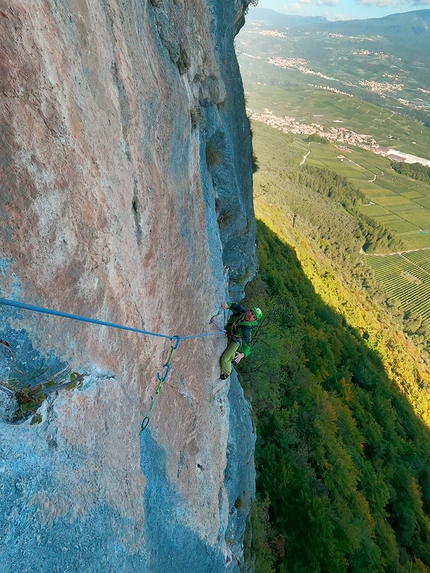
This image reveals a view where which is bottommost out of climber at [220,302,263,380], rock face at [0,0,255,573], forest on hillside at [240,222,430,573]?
forest on hillside at [240,222,430,573]

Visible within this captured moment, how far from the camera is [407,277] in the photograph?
7488 cm

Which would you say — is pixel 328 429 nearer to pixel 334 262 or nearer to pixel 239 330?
pixel 239 330

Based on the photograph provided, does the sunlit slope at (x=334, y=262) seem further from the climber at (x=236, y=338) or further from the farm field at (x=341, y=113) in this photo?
the farm field at (x=341, y=113)

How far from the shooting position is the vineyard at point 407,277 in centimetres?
6812

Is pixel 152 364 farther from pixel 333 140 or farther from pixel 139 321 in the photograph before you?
pixel 333 140

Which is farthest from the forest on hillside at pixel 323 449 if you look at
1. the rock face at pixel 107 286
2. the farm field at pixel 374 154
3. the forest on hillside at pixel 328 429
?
the farm field at pixel 374 154

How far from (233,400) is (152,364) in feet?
17.4

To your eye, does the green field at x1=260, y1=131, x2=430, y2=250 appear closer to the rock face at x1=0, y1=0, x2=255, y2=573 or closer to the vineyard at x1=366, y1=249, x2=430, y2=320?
the vineyard at x1=366, y1=249, x2=430, y2=320

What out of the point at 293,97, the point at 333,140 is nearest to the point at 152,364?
the point at 333,140

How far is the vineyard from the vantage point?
2682 inches

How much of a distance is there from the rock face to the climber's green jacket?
0.71 metres

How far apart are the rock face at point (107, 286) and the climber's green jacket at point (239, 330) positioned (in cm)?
71

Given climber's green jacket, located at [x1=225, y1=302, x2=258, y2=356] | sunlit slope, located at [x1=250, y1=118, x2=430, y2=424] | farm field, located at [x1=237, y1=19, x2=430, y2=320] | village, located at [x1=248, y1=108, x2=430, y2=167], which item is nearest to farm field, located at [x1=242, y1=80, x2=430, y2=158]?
farm field, located at [x1=237, y1=19, x2=430, y2=320]

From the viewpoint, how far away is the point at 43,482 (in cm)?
299
